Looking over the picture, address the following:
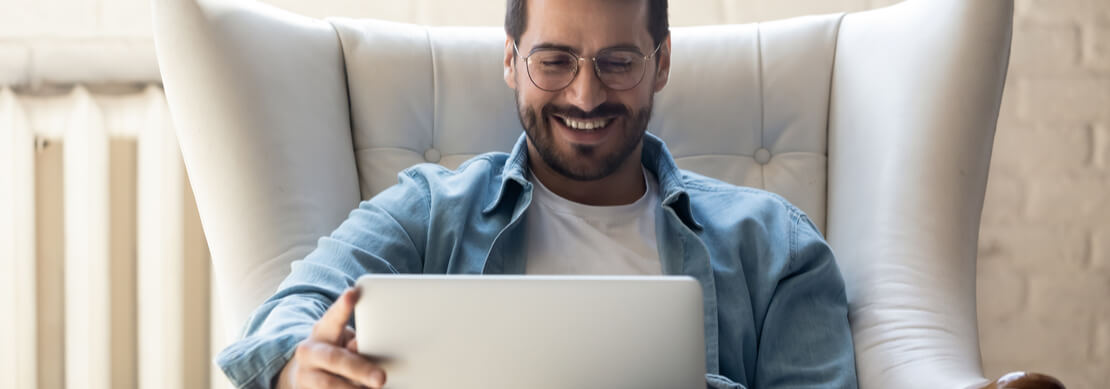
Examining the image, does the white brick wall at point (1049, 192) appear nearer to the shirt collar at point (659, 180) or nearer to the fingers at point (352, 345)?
the shirt collar at point (659, 180)

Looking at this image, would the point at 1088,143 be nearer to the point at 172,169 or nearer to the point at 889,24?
the point at 889,24

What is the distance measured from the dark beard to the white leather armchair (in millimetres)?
152

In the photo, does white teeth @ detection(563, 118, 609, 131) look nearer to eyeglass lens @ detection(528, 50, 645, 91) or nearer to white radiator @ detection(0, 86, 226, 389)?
eyeglass lens @ detection(528, 50, 645, 91)

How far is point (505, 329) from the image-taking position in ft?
2.30

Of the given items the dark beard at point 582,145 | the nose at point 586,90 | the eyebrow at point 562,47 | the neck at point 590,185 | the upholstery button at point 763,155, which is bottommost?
the neck at point 590,185

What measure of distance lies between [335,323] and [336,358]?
0.11ft

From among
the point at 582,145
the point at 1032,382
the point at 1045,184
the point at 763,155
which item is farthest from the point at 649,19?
the point at 1045,184

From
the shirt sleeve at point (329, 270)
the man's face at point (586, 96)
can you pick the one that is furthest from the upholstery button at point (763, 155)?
the shirt sleeve at point (329, 270)

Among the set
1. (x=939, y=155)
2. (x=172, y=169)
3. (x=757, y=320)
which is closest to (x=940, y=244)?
(x=939, y=155)

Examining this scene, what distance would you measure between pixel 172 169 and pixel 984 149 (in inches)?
50.0

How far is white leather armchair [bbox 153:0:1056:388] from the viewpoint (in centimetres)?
114

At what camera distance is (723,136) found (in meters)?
1.40

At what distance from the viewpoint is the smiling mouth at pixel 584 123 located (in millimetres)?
1215

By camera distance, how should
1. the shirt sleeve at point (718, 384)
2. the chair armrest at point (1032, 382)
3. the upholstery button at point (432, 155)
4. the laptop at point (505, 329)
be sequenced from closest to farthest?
the laptop at point (505, 329)
the chair armrest at point (1032, 382)
the shirt sleeve at point (718, 384)
the upholstery button at point (432, 155)
